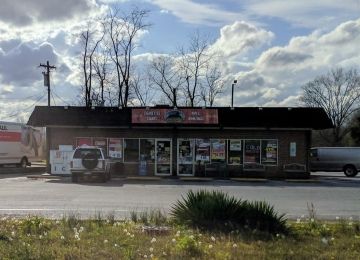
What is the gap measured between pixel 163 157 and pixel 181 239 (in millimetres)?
25868

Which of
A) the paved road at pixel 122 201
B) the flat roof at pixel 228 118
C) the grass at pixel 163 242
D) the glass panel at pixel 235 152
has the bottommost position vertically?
the paved road at pixel 122 201

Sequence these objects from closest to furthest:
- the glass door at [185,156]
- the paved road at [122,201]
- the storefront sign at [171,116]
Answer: the paved road at [122,201], the storefront sign at [171,116], the glass door at [185,156]

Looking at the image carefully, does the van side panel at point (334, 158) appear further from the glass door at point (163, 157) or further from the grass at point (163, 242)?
the grass at point (163, 242)

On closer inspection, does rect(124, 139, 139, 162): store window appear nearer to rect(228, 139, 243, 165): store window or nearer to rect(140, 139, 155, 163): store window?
rect(140, 139, 155, 163): store window

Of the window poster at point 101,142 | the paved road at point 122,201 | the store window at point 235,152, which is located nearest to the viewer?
the paved road at point 122,201

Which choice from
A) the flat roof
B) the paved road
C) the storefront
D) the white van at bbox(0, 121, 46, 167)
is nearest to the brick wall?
the storefront

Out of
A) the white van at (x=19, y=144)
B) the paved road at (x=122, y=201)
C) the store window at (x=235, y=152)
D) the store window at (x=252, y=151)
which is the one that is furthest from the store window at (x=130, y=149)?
the paved road at (x=122, y=201)

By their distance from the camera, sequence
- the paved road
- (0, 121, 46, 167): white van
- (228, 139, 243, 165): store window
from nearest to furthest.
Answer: the paved road < (228, 139, 243, 165): store window < (0, 121, 46, 167): white van

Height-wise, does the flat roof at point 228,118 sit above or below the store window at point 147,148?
above

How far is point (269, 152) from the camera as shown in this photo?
33.4 m

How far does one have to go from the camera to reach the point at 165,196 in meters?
19.7

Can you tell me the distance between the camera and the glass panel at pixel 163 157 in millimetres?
33500

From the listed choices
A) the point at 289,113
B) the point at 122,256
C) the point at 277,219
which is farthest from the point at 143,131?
the point at 122,256

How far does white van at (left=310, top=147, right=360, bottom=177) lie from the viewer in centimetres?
3830
